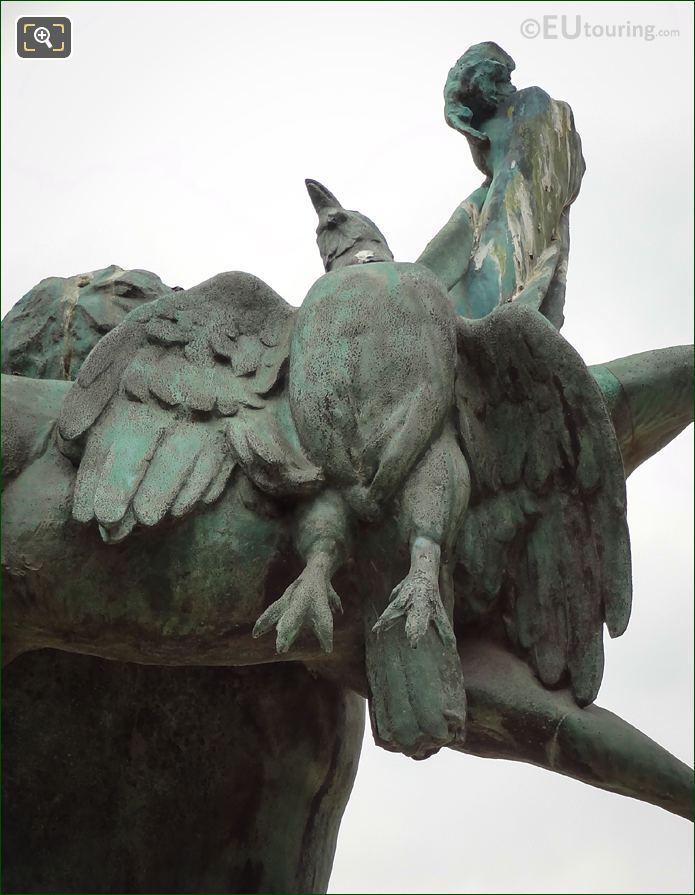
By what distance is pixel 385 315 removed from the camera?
4.01 m

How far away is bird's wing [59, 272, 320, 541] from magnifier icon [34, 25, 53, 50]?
1.58 metres

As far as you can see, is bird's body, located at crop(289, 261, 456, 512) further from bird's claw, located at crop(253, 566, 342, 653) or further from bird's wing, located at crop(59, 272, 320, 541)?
bird's claw, located at crop(253, 566, 342, 653)

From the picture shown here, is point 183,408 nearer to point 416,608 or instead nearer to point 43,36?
point 416,608

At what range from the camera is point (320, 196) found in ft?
15.5

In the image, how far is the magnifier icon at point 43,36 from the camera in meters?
5.51

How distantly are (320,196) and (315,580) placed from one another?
1351mm

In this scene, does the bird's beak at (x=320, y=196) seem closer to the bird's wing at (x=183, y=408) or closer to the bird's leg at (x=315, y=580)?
the bird's wing at (x=183, y=408)

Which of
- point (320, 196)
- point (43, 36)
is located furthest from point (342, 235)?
point (43, 36)

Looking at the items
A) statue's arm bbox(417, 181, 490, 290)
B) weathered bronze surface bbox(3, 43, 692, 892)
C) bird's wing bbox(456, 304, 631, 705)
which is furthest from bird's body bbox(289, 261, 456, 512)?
statue's arm bbox(417, 181, 490, 290)

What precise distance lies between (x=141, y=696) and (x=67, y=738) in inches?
8.5

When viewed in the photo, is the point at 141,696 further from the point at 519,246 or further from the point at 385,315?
the point at 519,246

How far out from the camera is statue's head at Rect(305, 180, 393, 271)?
460 cm

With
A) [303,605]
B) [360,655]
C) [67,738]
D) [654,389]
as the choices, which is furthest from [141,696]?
[654,389]

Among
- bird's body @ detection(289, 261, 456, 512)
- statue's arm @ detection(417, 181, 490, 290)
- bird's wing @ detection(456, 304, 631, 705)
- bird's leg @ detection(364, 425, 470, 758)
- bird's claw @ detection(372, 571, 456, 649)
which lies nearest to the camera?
bird's claw @ detection(372, 571, 456, 649)
